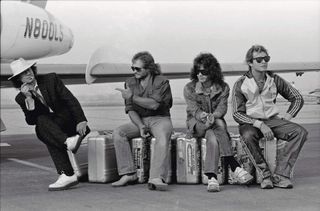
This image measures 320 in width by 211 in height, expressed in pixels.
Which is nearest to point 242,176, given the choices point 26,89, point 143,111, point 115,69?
point 143,111

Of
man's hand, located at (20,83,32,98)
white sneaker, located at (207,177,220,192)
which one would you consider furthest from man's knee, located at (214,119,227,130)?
man's hand, located at (20,83,32,98)

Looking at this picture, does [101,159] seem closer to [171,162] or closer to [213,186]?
[171,162]

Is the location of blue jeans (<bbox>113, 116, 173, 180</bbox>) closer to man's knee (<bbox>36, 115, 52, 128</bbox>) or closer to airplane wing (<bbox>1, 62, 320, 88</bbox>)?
man's knee (<bbox>36, 115, 52, 128</bbox>)

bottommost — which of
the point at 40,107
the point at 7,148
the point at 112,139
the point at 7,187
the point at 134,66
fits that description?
the point at 7,148

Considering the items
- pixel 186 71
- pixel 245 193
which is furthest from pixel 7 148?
pixel 245 193

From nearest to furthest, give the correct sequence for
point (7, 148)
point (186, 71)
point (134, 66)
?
point (134, 66) < point (7, 148) < point (186, 71)

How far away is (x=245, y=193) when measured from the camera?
457cm

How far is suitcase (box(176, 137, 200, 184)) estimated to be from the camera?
508cm

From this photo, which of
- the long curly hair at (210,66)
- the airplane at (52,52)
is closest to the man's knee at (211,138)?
the long curly hair at (210,66)

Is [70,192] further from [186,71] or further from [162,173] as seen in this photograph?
[186,71]

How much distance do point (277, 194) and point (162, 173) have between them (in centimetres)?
98

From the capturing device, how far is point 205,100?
5074 millimetres

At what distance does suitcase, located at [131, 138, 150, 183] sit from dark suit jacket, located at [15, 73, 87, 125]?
0.53 m

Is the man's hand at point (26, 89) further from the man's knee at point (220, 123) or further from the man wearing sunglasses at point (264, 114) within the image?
the man wearing sunglasses at point (264, 114)
